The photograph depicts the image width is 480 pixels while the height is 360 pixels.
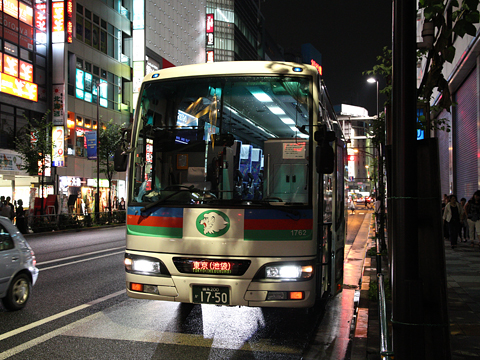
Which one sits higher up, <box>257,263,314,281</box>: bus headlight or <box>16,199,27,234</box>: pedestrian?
<box>257,263,314,281</box>: bus headlight

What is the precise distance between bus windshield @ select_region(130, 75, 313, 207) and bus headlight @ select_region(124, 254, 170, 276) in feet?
2.24

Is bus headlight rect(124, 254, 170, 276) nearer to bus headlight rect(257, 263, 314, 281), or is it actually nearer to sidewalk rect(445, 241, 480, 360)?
bus headlight rect(257, 263, 314, 281)

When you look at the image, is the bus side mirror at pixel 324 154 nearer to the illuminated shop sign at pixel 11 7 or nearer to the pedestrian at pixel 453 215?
the pedestrian at pixel 453 215

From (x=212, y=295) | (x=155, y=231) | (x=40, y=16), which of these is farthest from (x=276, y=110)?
(x=40, y=16)

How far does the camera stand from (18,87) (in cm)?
3175

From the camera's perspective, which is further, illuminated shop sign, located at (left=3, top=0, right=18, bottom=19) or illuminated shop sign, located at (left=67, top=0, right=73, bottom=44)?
illuminated shop sign, located at (left=67, top=0, right=73, bottom=44)

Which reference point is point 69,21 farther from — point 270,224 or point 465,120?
point 270,224

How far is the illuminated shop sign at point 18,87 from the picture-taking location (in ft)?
99.5

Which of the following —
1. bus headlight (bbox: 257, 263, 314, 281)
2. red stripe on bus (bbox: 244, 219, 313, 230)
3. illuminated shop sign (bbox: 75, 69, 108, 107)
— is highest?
illuminated shop sign (bbox: 75, 69, 108, 107)

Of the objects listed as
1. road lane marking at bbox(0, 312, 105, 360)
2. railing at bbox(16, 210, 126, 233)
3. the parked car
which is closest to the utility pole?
road lane marking at bbox(0, 312, 105, 360)

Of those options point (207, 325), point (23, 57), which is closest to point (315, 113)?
point (207, 325)

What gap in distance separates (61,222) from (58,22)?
1681cm

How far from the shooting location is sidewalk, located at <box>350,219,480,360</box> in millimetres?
5320

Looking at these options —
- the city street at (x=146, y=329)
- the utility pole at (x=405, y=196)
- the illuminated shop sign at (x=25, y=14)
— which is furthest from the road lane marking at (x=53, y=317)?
the illuminated shop sign at (x=25, y=14)
